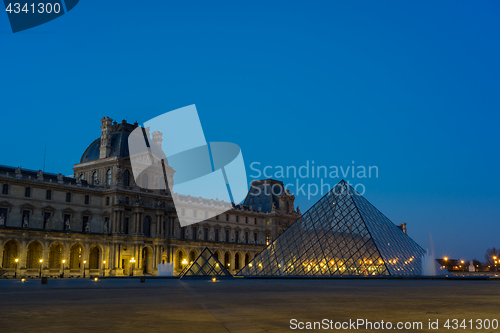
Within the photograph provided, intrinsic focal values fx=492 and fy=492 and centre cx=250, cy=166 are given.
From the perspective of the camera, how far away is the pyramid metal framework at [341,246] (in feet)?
123

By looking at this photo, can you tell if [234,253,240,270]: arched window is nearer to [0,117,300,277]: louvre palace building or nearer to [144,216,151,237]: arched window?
[0,117,300,277]: louvre palace building

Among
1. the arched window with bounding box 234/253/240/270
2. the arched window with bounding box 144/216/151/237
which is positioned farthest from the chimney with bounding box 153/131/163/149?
the arched window with bounding box 234/253/240/270

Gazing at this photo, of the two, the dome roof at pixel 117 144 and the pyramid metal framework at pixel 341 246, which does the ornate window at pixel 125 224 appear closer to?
the dome roof at pixel 117 144

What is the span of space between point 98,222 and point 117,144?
10798 mm

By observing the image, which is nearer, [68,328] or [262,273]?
[68,328]

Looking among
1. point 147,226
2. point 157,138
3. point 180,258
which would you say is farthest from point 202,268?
point 157,138

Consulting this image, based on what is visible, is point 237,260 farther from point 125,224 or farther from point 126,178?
point 126,178

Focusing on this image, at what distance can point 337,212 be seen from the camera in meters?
43.2

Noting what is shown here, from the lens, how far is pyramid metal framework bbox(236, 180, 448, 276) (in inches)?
1475

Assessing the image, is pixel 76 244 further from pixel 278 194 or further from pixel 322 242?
pixel 278 194

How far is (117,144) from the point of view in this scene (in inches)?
2625

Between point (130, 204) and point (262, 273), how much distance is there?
29.2 m

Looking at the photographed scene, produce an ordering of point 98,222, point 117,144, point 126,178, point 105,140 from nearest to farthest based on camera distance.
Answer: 1. point 98,222
2. point 126,178
3. point 117,144
4. point 105,140

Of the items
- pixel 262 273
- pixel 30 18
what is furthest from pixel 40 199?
pixel 30 18
